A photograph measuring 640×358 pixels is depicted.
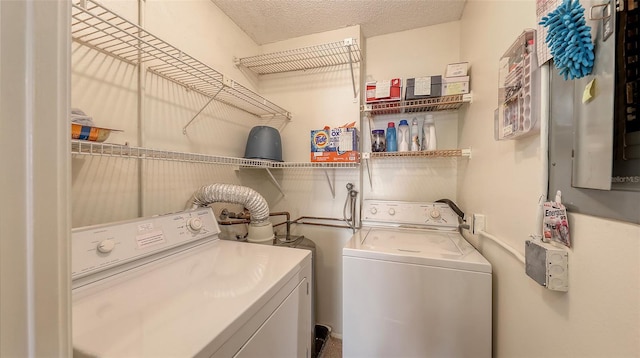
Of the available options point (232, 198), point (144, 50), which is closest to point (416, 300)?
point (232, 198)

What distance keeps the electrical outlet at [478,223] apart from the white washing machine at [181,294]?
3.20 feet

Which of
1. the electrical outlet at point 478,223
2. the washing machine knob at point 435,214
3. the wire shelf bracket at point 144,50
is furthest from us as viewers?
the washing machine knob at point 435,214

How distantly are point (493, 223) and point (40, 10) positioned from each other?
1524 millimetres

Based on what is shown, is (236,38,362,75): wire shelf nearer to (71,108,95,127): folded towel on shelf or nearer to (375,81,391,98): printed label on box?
(375,81,391,98): printed label on box

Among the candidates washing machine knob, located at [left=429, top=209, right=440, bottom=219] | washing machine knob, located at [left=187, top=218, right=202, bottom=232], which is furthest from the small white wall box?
washing machine knob, located at [left=187, top=218, right=202, bottom=232]

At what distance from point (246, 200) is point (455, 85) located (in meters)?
1.64

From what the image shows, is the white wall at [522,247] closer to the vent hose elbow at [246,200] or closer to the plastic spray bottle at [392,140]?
the plastic spray bottle at [392,140]

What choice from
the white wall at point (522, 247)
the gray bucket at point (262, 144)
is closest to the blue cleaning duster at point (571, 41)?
the white wall at point (522, 247)

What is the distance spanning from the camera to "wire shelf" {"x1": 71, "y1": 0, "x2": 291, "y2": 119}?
866 millimetres

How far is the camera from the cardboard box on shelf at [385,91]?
1.64 m

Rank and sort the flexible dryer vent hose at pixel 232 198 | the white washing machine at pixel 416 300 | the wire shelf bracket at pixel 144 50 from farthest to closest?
the flexible dryer vent hose at pixel 232 198 < the white washing machine at pixel 416 300 < the wire shelf bracket at pixel 144 50

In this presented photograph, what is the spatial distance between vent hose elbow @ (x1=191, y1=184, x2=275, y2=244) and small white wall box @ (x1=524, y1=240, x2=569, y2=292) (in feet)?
4.26

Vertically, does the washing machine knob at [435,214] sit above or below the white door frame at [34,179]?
below

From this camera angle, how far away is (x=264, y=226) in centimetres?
146
